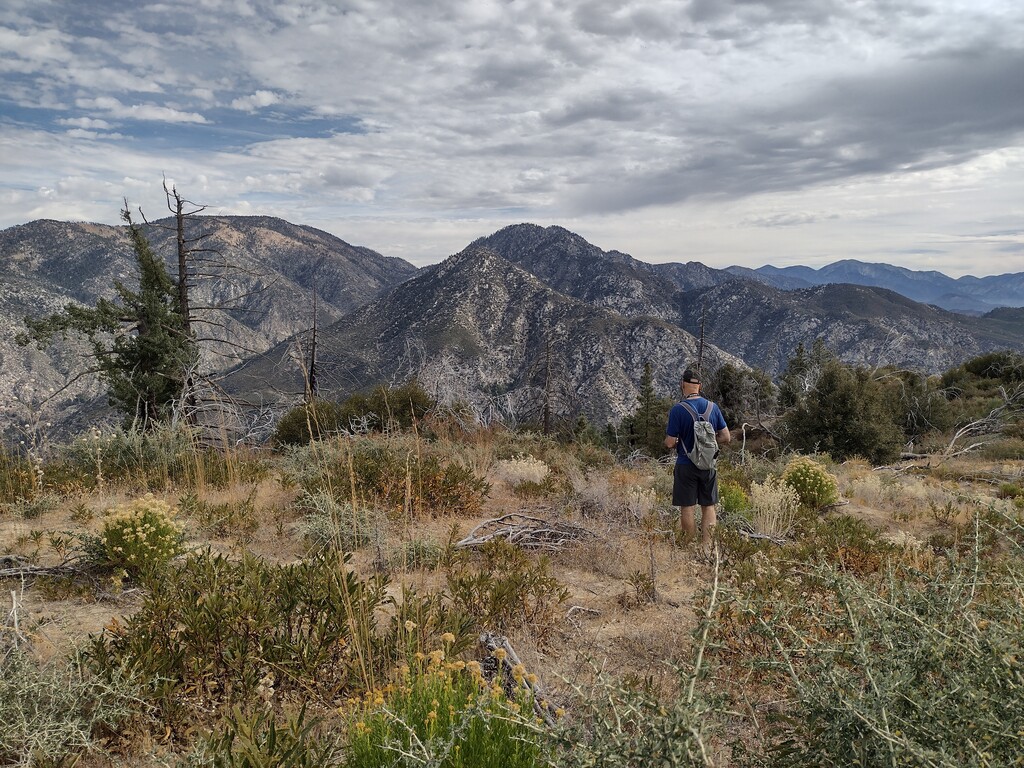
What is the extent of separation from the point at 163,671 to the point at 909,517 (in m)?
9.11

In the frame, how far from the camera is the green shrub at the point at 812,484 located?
8.03 meters

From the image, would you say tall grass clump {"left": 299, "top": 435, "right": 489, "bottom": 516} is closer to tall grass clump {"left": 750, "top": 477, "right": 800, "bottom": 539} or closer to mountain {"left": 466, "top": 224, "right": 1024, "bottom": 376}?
tall grass clump {"left": 750, "top": 477, "right": 800, "bottom": 539}

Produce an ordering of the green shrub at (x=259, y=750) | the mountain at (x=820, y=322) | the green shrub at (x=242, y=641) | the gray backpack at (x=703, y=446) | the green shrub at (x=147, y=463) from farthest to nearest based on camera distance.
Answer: the mountain at (x=820, y=322) < the green shrub at (x=147, y=463) < the gray backpack at (x=703, y=446) < the green shrub at (x=242, y=641) < the green shrub at (x=259, y=750)

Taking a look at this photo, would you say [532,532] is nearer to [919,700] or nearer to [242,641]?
[242,641]

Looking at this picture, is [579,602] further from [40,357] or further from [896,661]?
[40,357]

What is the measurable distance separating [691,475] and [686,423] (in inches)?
23.0

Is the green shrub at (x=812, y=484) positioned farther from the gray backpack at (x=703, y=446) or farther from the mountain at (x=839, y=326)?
the mountain at (x=839, y=326)

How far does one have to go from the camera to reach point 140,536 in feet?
13.9

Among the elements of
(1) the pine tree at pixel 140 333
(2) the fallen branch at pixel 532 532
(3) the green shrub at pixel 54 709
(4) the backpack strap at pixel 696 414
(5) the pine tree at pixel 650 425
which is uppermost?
(1) the pine tree at pixel 140 333

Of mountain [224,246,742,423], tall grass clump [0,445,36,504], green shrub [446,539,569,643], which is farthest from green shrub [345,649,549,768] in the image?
mountain [224,246,742,423]

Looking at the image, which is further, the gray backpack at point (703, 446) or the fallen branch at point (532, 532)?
the gray backpack at point (703, 446)

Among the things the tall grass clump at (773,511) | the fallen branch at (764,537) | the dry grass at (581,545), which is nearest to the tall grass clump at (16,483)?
the dry grass at (581,545)

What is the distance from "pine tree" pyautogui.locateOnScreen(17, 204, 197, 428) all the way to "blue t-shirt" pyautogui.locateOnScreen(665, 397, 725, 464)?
13.8m

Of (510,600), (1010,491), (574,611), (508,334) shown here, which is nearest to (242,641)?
(510,600)
